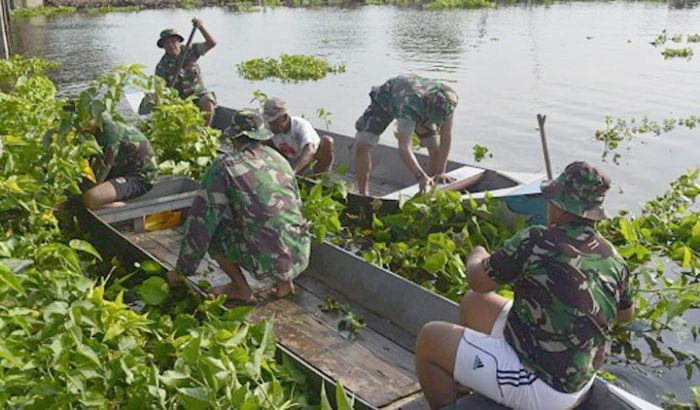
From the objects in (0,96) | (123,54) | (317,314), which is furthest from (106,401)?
(123,54)

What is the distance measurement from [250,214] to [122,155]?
2556 mm

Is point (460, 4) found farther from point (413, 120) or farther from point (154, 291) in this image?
point (154, 291)

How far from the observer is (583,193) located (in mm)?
3365

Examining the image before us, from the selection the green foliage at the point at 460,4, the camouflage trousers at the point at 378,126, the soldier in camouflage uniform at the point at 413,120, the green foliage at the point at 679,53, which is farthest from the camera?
the green foliage at the point at 460,4

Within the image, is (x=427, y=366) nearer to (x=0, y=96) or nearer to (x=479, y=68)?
(x=0, y=96)

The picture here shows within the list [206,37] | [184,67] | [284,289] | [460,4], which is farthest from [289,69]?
[460,4]

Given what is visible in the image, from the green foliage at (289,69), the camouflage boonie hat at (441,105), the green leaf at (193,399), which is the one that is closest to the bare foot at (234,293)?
the green leaf at (193,399)

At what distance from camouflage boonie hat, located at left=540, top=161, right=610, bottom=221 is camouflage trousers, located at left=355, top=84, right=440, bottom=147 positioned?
4.25 m

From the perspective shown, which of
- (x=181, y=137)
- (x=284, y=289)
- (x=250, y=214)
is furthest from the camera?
(x=181, y=137)

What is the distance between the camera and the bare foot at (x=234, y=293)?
18.0 feet

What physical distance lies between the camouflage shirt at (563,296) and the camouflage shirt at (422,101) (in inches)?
157

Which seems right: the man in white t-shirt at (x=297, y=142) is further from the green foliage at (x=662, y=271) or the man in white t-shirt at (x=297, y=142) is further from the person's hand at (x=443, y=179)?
the green foliage at (x=662, y=271)

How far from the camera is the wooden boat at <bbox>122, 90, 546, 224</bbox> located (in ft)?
21.6

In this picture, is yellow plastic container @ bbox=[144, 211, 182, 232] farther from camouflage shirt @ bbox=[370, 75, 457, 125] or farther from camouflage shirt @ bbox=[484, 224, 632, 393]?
camouflage shirt @ bbox=[484, 224, 632, 393]
